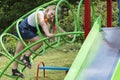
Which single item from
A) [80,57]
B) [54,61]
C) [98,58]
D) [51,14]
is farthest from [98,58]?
[54,61]

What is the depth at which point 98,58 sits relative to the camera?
3738mm

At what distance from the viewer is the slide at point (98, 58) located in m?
3.39

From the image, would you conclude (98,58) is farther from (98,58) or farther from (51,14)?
(51,14)

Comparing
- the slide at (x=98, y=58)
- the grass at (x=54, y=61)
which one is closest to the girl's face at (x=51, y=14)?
the slide at (x=98, y=58)

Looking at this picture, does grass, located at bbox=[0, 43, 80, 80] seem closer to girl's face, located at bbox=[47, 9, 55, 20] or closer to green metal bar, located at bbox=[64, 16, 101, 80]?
girl's face, located at bbox=[47, 9, 55, 20]

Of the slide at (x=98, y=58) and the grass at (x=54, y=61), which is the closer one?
the slide at (x=98, y=58)

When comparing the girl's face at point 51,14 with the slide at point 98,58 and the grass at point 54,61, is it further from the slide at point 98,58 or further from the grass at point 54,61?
the grass at point 54,61

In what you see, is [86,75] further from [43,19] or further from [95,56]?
[43,19]

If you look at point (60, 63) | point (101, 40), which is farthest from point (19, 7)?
point (101, 40)

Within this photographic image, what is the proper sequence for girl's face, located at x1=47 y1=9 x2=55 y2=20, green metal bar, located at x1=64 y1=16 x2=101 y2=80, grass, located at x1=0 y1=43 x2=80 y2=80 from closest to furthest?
green metal bar, located at x1=64 y1=16 x2=101 y2=80, girl's face, located at x1=47 y1=9 x2=55 y2=20, grass, located at x1=0 y1=43 x2=80 y2=80

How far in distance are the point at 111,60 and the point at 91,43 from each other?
31cm

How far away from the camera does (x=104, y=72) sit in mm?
3447

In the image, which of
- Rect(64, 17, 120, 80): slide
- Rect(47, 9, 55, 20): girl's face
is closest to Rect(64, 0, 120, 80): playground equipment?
Rect(64, 17, 120, 80): slide

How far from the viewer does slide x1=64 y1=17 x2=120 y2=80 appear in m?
3.39
